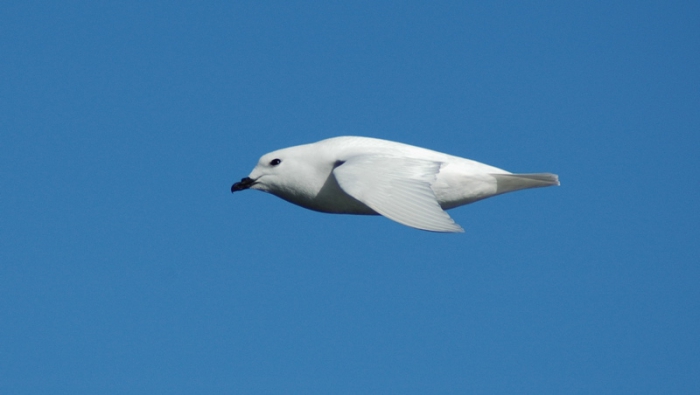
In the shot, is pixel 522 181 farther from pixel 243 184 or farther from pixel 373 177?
pixel 243 184

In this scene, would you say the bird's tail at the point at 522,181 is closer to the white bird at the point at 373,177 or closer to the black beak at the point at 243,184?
the white bird at the point at 373,177

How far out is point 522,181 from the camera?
11508mm

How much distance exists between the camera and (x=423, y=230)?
29.8ft

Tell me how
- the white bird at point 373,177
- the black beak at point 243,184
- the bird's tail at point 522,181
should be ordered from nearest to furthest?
the white bird at point 373,177 < the bird's tail at point 522,181 < the black beak at point 243,184

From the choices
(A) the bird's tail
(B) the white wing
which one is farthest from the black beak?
(A) the bird's tail

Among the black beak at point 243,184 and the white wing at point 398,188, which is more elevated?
the black beak at point 243,184

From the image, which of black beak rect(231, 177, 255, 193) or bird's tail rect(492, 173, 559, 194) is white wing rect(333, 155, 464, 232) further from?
Answer: black beak rect(231, 177, 255, 193)

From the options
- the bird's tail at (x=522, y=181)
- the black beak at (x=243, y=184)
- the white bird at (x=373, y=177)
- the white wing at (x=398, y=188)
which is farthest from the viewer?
the black beak at (x=243, y=184)

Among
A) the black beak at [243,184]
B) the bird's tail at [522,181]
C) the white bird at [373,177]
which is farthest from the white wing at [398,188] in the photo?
the black beak at [243,184]

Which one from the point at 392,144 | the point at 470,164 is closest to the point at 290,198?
the point at 392,144

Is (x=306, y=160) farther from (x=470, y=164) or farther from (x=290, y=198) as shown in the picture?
(x=470, y=164)

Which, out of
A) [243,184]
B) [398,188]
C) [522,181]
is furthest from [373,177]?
[243,184]

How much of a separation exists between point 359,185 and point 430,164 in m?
1.04

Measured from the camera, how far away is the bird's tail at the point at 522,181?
11375mm
